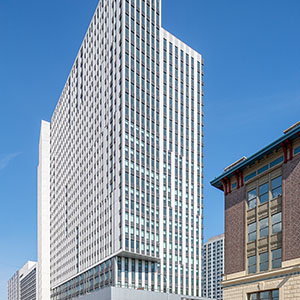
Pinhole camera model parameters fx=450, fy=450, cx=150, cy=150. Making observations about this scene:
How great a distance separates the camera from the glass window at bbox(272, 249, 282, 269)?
36719mm

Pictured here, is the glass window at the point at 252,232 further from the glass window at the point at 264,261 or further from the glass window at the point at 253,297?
the glass window at the point at 253,297

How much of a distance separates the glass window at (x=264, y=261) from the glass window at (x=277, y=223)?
88.9 inches

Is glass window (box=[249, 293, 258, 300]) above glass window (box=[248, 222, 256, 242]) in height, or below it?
below

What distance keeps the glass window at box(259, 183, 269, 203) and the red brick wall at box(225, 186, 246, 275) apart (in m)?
2.31

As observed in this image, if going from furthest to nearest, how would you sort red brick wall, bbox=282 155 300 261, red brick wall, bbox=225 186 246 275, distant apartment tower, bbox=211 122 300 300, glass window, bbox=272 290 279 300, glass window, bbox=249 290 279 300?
red brick wall, bbox=225 186 246 275 < glass window, bbox=249 290 279 300 < glass window, bbox=272 290 279 300 < distant apartment tower, bbox=211 122 300 300 < red brick wall, bbox=282 155 300 261

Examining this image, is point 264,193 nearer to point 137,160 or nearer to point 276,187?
point 276,187

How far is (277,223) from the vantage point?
37688mm

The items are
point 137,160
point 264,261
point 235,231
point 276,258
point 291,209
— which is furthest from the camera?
point 137,160

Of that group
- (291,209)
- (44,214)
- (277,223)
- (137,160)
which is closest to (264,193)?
(277,223)

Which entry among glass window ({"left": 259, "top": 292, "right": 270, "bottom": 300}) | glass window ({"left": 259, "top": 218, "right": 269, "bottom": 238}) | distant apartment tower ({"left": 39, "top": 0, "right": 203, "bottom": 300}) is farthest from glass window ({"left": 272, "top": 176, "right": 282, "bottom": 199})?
distant apartment tower ({"left": 39, "top": 0, "right": 203, "bottom": 300})

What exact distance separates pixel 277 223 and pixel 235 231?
20.1 feet

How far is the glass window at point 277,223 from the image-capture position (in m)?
37.4

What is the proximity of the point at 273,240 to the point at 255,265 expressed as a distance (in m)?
3.30

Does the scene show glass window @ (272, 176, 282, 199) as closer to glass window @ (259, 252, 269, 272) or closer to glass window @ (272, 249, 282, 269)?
glass window @ (272, 249, 282, 269)
